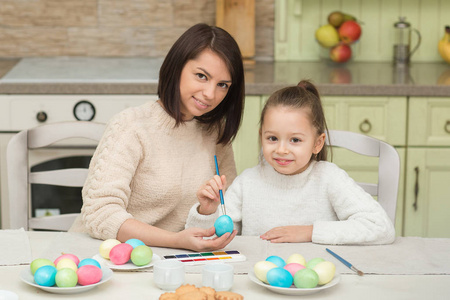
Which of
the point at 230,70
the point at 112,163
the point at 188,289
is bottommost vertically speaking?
the point at 188,289

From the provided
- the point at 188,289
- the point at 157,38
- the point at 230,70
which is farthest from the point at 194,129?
the point at 157,38

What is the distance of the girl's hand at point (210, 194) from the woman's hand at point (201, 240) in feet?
0.30

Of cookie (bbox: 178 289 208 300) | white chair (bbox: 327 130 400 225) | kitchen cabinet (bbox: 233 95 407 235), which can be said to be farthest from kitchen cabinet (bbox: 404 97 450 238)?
cookie (bbox: 178 289 208 300)

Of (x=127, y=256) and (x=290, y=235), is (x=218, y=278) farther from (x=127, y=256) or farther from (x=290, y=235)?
(x=290, y=235)

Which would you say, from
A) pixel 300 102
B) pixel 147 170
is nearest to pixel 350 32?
pixel 300 102

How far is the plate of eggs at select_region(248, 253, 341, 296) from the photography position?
1235mm

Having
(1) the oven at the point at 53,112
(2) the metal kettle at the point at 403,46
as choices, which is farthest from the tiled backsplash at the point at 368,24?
(1) the oven at the point at 53,112

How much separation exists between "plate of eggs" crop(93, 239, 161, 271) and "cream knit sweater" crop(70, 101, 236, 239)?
18 cm

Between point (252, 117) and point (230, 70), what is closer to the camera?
point (230, 70)

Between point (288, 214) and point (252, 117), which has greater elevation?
point (252, 117)

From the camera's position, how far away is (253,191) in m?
1.77

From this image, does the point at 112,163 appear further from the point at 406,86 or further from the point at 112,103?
the point at 406,86

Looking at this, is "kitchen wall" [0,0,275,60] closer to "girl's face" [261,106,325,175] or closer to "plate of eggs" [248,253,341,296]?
"girl's face" [261,106,325,175]

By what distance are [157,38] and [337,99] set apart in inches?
41.5
